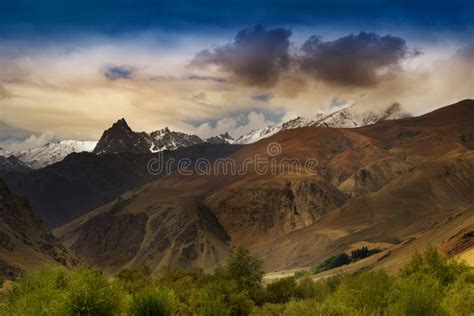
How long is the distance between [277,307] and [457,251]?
73.0 metres

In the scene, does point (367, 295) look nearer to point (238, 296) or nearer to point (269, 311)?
point (269, 311)

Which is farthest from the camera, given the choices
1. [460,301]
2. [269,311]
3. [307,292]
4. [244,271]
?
[244,271]

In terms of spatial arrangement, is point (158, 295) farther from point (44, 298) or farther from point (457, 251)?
point (457, 251)

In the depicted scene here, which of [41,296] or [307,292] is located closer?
[41,296]

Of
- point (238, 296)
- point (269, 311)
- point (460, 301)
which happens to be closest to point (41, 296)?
point (238, 296)

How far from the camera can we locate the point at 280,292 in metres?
128

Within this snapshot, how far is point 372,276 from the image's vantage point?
85.6 metres

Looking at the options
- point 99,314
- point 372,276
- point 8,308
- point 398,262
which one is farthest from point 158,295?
point 398,262

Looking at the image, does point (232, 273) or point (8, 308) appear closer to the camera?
point (8, 308)

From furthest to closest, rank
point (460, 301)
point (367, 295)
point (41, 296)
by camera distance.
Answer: point (367, 295) → point (460, 301) → point (41, 296)

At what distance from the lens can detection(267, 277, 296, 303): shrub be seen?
126856 millimetres

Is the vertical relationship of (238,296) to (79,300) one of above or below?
below

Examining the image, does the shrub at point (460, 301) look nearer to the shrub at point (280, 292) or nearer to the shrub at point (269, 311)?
the shrub at point (269, 311)

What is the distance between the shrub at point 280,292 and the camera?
126856 millimetres
